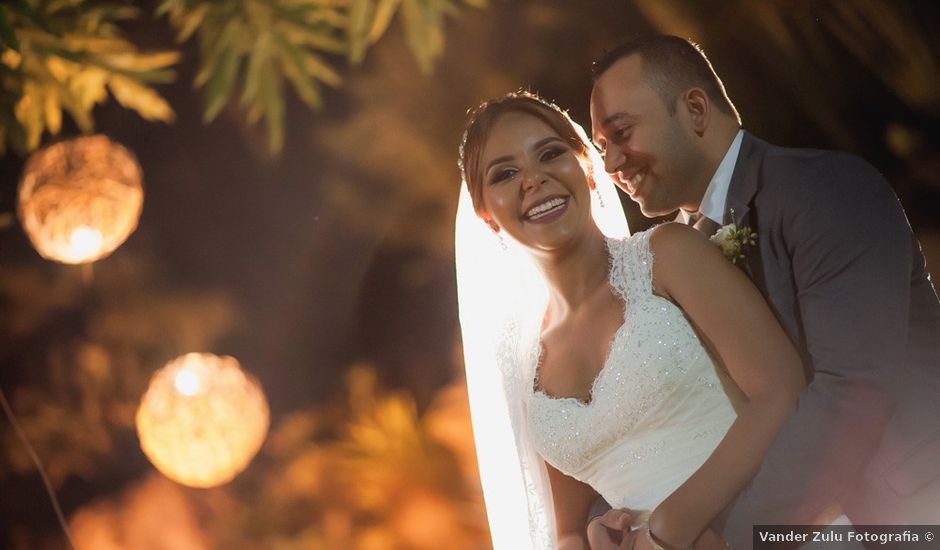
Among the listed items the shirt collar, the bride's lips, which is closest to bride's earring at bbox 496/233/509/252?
the bride's lips

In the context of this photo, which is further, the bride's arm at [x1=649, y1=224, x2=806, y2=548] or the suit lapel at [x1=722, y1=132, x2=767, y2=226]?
the suit lapel at [x1=722, y1=132, x2=767, y2=226]

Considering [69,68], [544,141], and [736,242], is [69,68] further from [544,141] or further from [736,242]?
[736,242]

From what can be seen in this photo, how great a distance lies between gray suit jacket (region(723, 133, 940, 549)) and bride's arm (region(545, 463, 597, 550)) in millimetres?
376

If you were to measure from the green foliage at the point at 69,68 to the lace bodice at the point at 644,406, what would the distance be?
1.21 m

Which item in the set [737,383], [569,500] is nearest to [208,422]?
[569,500]

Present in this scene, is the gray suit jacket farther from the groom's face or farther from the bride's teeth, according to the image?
the bride's teeth

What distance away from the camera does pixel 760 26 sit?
7.11 feet

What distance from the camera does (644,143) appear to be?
1.84 metres

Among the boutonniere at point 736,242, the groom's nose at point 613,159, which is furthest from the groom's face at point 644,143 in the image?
the boutonniere at point 736,242

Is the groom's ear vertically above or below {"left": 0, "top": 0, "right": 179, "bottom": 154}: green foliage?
above

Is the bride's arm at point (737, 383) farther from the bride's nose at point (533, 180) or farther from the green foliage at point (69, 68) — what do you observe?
the green foliage at point (69, 68)

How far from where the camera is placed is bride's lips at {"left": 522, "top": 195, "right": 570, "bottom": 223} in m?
1.82

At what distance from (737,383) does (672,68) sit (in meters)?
0.64

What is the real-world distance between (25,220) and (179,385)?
693 mm
